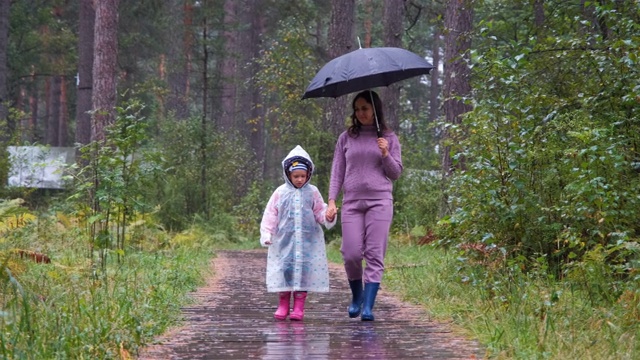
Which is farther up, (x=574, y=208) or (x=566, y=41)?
(x=566, y=41)

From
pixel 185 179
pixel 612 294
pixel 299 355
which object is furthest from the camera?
pixel 185 179

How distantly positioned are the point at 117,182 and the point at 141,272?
110cm

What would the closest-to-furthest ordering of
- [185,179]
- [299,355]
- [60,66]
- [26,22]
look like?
[299,355] → [185,179] → [26,22] → [60,66]

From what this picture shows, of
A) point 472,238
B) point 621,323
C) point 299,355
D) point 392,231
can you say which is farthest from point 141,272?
point 392,231

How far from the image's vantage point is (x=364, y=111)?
7.70 metres

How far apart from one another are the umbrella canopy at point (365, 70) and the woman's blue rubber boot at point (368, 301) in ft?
5.85

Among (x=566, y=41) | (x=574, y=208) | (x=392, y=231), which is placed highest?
(x=566, y=41)

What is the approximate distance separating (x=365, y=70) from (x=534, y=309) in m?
2.46

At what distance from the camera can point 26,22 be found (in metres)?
33.8

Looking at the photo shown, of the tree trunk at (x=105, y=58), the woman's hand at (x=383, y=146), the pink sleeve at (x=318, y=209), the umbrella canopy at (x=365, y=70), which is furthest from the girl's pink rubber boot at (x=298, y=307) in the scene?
the tree trunk at (x=105, y=58)

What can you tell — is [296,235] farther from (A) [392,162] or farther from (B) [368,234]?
(A) [392,162]

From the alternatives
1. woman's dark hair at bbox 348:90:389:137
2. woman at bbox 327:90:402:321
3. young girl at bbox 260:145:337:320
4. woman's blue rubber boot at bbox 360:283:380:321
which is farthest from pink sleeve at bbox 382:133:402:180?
woman's blue rubber boot at bbox 360:283:380:321

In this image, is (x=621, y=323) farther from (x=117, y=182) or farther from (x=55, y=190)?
(x=55, y=190)

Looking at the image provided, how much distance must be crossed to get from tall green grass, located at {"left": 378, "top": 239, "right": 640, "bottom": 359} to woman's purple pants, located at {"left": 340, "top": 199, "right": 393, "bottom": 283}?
683 mm
